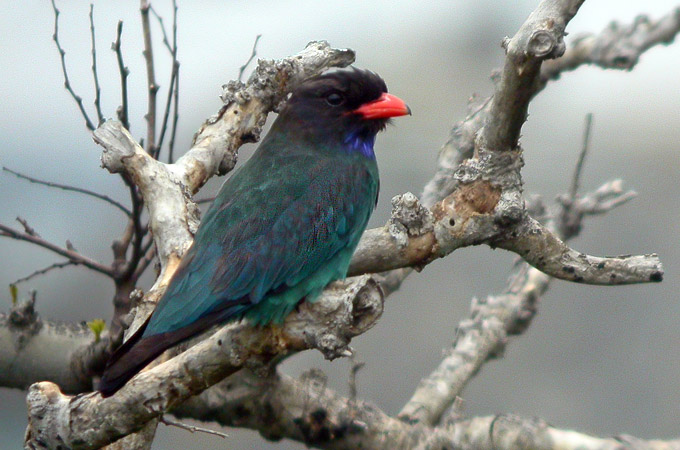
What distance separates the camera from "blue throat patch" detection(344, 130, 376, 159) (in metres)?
4.06

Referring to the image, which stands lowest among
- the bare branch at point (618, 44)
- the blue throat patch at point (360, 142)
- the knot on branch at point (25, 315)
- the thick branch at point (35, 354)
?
the thick branch at point (35, 354)

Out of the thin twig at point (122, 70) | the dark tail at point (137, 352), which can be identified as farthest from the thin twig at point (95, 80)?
the dark tail at point (137, 352)

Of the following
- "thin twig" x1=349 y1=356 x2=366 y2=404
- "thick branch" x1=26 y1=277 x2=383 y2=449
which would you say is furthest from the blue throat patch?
"thick branch" x1=26 y1=277 x2=383 y2=449

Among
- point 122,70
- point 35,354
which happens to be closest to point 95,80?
point 122,70

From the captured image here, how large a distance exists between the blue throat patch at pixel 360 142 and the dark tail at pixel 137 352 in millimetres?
1206

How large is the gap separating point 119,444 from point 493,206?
64.9 inches

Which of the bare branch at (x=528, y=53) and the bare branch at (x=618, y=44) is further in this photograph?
the bare branch at (x=618, y=44)

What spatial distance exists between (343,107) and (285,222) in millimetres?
751

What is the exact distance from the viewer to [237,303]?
3.29m

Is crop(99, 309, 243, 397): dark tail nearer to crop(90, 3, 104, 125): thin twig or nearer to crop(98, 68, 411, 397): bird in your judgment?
crop(98, 68, 411, 397): bird

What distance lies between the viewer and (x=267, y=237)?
11.6ft

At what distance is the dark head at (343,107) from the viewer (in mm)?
4031

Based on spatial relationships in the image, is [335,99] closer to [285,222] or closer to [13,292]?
[285,222]

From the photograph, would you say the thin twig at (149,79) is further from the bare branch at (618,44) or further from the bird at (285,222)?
the bare branch at (618,44)
